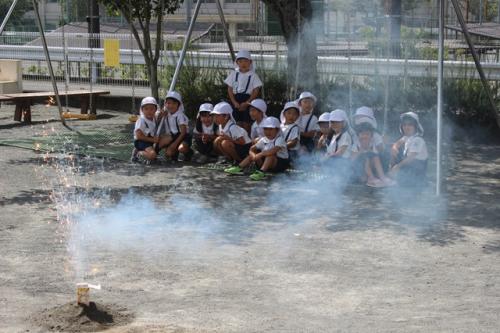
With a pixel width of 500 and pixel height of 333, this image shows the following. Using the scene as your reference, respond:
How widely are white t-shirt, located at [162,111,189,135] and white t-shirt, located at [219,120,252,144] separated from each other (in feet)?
2.13

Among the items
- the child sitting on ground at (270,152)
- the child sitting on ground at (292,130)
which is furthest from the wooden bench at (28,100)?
the child sitting on ground at (292,130)

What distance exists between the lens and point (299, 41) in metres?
13.3

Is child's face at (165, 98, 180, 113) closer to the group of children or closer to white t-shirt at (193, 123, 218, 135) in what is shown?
the group of children

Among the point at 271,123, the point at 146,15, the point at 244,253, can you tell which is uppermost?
the point at 146,15

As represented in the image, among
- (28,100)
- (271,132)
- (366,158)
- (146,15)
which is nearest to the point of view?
(366,158)

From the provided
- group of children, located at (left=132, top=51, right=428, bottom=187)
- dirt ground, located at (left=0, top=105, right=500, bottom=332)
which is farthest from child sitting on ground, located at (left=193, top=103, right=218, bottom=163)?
dirt ground, located at (left=0, top=105, right=500, bottom=332)

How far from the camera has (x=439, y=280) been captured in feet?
21.3

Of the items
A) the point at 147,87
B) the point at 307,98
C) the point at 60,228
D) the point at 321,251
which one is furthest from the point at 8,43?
the point at 321,251

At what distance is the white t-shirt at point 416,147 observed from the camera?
31.7 ft

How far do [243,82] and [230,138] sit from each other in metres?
1.35

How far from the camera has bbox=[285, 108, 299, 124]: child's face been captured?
35.1 feet

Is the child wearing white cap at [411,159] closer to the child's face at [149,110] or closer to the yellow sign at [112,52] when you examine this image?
the child's face at [149,110]

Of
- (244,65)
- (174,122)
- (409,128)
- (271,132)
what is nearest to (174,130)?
(174,122)

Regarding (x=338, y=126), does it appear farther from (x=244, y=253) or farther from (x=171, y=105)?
(x=244, y=253)
